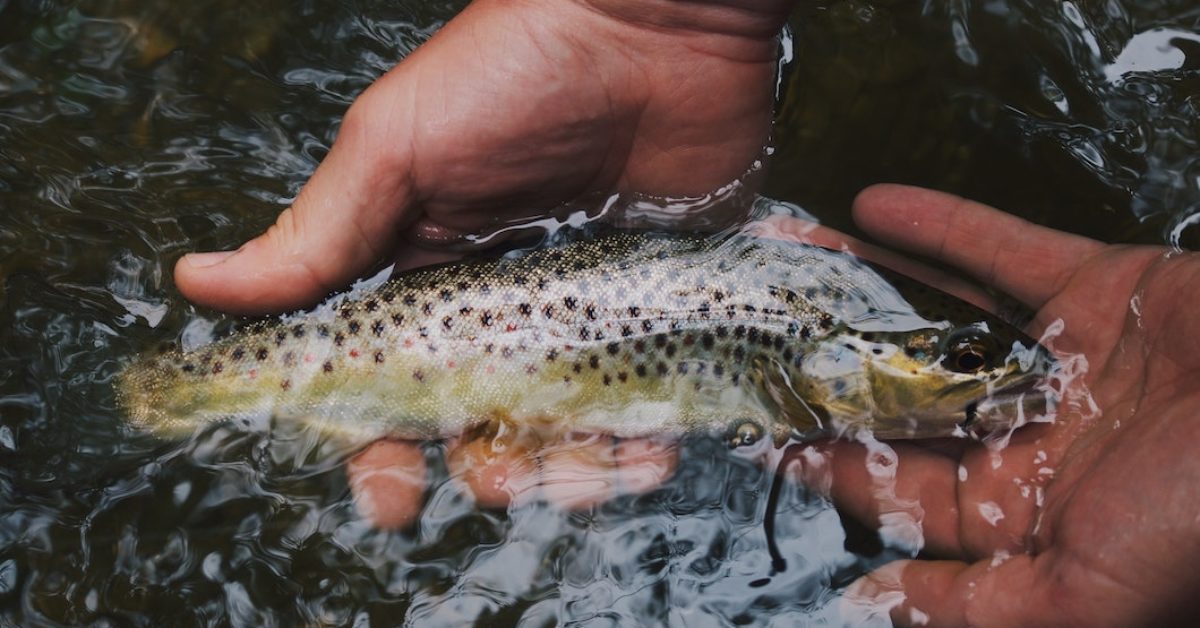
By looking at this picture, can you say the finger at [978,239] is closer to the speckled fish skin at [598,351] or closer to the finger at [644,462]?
the speckled fish skin at [598,351]

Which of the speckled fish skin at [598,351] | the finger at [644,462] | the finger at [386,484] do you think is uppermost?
the speckled fish skin at [598,351]

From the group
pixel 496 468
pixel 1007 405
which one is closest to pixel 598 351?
pixel 496 468

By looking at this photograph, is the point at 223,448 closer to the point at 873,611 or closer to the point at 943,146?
the point at 873,611

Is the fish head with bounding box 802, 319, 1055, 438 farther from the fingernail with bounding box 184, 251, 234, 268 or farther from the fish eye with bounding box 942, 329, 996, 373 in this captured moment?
the fingernail with bounding box 184, 251, 234, 268

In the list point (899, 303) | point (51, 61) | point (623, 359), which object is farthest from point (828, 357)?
point (51, 61)

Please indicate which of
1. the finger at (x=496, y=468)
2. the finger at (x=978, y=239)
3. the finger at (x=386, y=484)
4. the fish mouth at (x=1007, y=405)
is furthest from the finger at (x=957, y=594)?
the finger at (x=386, y=484)

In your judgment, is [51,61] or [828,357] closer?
[828,357]

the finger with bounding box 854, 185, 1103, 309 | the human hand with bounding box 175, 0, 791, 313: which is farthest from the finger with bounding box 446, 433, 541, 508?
the finger with bounding box 854, 185, 1103, 309
